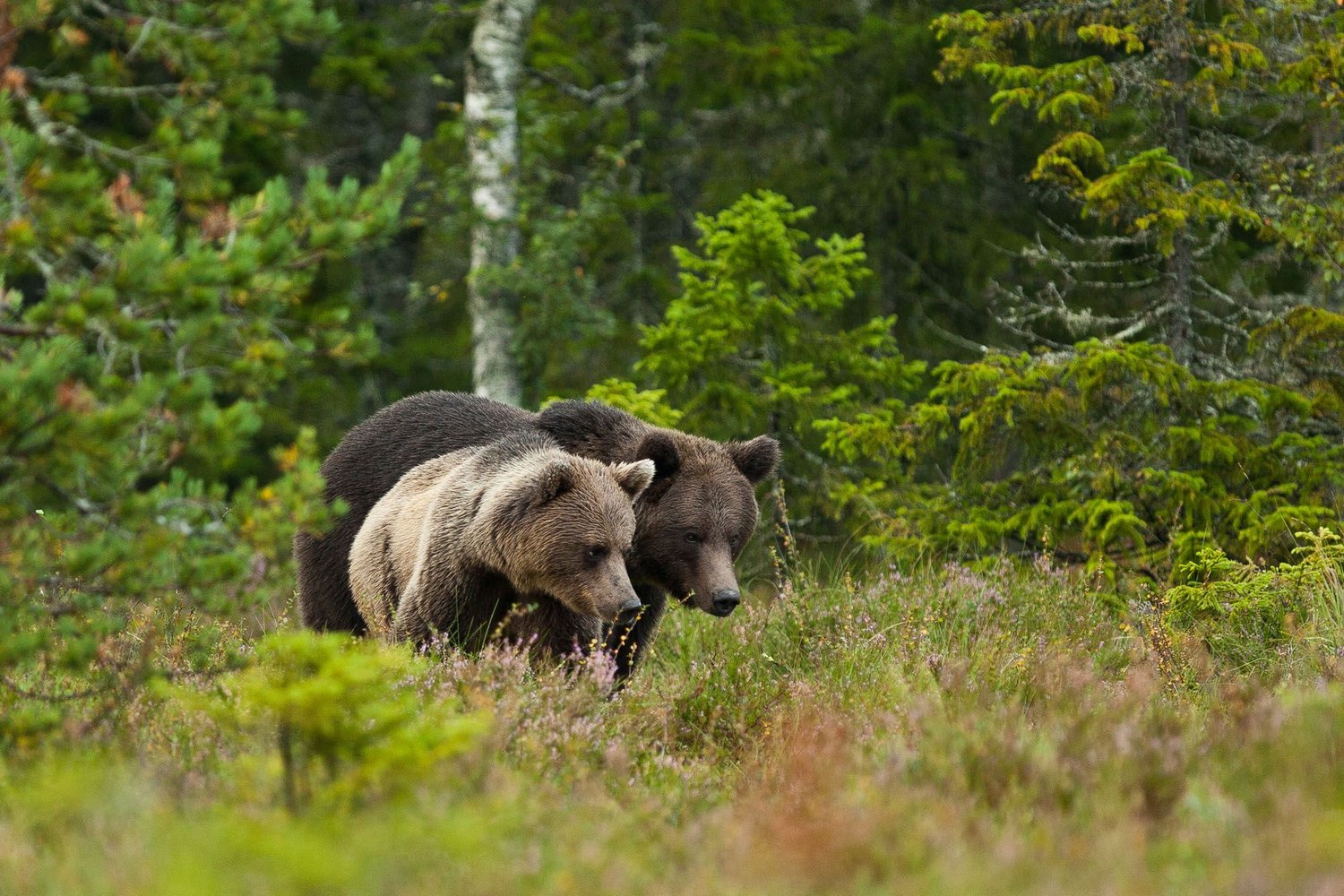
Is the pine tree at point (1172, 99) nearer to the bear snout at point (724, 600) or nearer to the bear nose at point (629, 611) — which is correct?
the bear snout at point (724, 600)

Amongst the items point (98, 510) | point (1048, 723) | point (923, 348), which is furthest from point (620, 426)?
point (923, 348)

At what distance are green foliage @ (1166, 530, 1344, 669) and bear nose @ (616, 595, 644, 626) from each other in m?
2.87

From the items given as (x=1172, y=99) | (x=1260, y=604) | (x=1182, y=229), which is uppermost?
(x=1172, y=99)

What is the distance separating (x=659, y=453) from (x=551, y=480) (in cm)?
104

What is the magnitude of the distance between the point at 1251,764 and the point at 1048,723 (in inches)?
37.4

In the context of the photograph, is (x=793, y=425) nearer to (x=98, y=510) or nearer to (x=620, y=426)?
(x=620, y=426)

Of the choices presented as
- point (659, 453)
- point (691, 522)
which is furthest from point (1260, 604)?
point (659, 453)

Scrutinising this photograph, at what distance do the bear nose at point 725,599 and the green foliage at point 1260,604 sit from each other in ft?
7.60

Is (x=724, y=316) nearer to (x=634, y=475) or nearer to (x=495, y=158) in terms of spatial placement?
(x=634, y=475)

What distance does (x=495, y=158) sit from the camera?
15.2 meters

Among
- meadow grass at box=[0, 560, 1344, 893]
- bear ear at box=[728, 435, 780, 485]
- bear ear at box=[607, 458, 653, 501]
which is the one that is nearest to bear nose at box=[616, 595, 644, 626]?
meadow grass at box=[0, 560, 1344, 893]

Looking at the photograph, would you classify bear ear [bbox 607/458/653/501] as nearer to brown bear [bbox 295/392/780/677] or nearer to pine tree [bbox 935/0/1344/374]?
brown bear [bbox 295/392/780/677]

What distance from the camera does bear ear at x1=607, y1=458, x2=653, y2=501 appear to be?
7.25m

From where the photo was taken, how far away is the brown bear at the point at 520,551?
681cm
